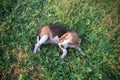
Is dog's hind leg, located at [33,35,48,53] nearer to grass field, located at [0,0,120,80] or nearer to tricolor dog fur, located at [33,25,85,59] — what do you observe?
tricolor dog fur, located at [33,25,85,59]

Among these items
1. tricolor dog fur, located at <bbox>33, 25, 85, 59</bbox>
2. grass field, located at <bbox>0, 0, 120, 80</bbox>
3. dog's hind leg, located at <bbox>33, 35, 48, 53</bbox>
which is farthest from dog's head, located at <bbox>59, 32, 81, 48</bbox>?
dog's hind leg, located at <bbox>33, 35, 48, 53</bbox>

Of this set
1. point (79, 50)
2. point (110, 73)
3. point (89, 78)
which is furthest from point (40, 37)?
point (110, 73)

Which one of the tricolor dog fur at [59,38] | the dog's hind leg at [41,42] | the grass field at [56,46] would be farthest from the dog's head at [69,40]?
the dog's hind leg at [41,42]

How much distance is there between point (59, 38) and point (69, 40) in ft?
0.87

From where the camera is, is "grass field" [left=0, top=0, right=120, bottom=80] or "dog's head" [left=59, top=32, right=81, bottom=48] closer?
"grass field" [left=0, top=0, right=120, bottom=80]

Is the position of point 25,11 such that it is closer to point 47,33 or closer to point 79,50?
point 47,33

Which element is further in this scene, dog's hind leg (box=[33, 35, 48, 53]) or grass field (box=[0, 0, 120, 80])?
dog's hind leg (box=[33, 35, 48, 53])

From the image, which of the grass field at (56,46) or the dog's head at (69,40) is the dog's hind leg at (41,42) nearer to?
the grass field at (56,46)

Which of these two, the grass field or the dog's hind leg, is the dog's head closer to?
the grass field

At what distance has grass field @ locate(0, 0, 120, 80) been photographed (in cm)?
539

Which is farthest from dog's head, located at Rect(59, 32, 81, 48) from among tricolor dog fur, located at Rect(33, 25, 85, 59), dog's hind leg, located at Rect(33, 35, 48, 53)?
dog's hind leg, located at Rect(33, 35, 48, 53)

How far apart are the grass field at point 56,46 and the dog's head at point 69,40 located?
24cm

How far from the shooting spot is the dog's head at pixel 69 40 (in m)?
5.68

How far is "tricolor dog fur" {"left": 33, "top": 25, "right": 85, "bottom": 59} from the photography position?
5.70 meters
